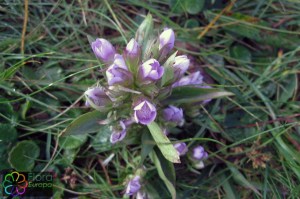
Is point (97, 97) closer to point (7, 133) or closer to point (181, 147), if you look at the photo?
point (181, 147)

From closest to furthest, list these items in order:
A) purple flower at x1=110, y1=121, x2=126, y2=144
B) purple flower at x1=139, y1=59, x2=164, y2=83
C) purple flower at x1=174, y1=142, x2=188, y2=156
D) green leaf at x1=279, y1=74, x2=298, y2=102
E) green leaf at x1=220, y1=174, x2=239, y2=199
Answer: purple flower at x1=139, y1=59, x2=164, y2=83 < purple flower at x1=110, y1=121, x2=126, y2=144 < purple flower at x1=174, y1=142, x2=188, y2=156 < green leaf at x1=220, y1=174, x2=239, y2=199 < green leaf at x1=279, y1=74, x2=298, y2=102

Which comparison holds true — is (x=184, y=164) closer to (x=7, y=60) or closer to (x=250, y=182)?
(x=250, y=182)

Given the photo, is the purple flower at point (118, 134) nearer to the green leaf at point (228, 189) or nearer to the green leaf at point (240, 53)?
the green leaf at point (228, 189)

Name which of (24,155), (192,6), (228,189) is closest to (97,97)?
(24,155)

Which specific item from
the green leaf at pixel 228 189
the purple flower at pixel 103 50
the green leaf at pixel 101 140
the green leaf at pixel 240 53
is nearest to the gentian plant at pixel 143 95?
the purple flower at pixel 103 50

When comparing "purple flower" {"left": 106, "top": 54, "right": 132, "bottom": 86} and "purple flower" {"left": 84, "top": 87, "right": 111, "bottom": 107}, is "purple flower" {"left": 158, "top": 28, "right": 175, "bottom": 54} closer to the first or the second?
"purple flower" {"left": 106, "top": 54, "right": 132, "bottom": 86}

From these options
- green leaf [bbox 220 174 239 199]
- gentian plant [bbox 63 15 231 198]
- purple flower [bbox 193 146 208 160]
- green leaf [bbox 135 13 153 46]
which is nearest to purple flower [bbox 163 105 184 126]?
gentian plant [bbox 63 15 231 198]
